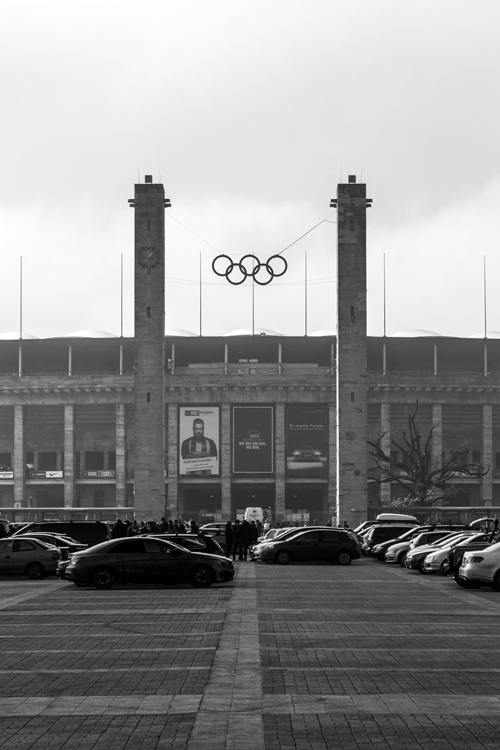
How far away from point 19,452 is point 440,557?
74851 mm

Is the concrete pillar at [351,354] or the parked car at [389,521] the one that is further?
the concrete pillar at [351,354]

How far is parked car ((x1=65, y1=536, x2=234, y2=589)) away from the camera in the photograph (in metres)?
29.7

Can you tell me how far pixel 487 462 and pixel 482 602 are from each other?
272 feet

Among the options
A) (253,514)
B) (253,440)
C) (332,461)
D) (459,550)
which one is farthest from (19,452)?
(459,550)

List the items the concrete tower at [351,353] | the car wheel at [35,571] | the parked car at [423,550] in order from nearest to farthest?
the car wheel at [35,571] → the parked car at [423,550] → the concrete tower at [351,353]

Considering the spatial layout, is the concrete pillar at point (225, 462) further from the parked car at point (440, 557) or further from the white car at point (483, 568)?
the white car at point (483, 568)

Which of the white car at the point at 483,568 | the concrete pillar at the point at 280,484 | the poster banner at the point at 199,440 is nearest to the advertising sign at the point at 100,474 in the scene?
the poster banner at the point at 199,440

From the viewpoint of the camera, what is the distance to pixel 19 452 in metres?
106

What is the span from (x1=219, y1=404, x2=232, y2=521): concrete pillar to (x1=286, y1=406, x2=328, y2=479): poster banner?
5.17 m

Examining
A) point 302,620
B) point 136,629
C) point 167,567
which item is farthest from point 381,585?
point 136,629

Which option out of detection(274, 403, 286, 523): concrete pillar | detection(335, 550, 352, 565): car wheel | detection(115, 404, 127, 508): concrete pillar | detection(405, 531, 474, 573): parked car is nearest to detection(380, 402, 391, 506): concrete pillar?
detection(274, 403, 286, 523): concrete pillar

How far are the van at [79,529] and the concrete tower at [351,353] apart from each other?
2965cm

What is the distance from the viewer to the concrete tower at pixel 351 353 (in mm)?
74438

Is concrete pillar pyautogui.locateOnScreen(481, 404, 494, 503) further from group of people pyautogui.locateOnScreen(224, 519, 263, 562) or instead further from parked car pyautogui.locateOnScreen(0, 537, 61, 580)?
parked car pyautogui.locateOnScreen(0, 537, 61, 580)
